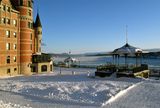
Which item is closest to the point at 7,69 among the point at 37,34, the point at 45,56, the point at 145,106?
the point at 45,56

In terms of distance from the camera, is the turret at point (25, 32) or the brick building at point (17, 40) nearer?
the brick building at point (17, 40)

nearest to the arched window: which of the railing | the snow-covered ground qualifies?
the railing

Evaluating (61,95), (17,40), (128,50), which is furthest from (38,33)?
(61,95)

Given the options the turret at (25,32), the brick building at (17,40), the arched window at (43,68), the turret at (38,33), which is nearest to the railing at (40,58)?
the brick building at (17,40)

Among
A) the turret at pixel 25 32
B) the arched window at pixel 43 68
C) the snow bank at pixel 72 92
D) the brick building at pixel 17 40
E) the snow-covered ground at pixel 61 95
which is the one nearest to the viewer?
the snow-covered ground at pixel 61 95

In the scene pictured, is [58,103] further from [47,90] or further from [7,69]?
[7,69]

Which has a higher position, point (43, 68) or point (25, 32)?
point (25, 32)

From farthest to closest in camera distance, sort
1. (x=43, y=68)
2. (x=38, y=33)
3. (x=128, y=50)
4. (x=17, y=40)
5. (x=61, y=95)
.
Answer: (x=38, y=33), (x=43, y=68), (x=17, y=40), (x=128, y=50), (x=61, y=95)

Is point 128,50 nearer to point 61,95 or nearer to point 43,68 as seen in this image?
point 61,95

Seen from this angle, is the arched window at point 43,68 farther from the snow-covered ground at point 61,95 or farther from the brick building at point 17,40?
the snow-covered ground at point 61,95

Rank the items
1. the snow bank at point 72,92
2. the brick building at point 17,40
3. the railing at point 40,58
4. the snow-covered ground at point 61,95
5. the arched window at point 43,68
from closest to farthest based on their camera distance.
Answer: the snow-covered ground at point 61,95, the snow bank at point 72,92, the brick building at point 17,40, the railing at point 40,58, the arched window at point 43,68

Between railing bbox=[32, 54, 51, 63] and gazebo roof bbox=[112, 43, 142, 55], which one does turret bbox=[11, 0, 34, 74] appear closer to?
railing bbox=[32, 54, 51, 63]

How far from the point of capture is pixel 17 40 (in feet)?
160

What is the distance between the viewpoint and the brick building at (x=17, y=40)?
44.8 meters
